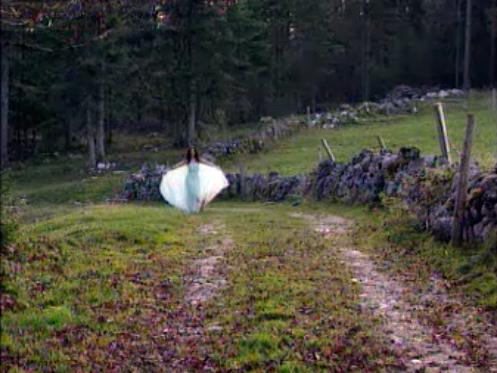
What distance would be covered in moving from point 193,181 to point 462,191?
3.86 m

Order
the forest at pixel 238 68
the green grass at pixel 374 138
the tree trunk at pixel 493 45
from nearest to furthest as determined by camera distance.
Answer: the green grass at pixel 374 138
the forest at pixel 238 68
the tree trunk at pixel 493 45

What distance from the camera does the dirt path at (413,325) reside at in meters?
5.88

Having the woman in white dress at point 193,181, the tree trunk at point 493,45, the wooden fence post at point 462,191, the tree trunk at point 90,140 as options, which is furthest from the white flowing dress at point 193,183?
the tree trunk at point 493,45

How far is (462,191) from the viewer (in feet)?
31.7

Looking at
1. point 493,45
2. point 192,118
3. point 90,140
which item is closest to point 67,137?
point 90,140

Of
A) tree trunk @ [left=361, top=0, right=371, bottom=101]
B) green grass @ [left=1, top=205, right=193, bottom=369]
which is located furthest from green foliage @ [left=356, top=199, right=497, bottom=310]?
tree trunk @ [left=361, top=0, right=371, bottom=101]

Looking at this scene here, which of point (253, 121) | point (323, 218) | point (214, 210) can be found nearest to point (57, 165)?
point (253, 121)

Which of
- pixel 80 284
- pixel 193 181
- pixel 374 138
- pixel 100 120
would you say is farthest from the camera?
pixel 100 120

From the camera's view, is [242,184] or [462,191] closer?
[462,191]

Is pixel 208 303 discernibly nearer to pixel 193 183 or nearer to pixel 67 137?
pixel 193 183

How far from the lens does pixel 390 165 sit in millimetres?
15781

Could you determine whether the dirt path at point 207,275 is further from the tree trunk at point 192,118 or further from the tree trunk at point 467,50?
the tree trunk at point 467,50

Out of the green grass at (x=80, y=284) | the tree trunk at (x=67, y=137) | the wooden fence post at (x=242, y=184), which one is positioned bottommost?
the green grass at (x=80, y=284)

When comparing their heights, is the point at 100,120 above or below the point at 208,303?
above
